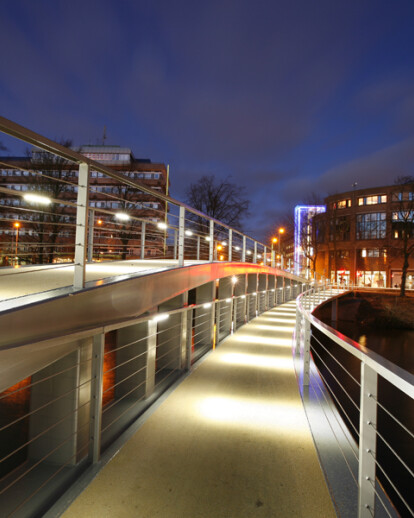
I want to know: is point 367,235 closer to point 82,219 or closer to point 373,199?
point 373,199

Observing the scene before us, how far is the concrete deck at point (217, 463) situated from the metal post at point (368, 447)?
0.42 metres

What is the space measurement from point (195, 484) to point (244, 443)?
834mm

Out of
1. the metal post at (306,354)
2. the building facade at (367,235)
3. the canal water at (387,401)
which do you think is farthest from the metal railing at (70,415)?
the building facade at (367,235)

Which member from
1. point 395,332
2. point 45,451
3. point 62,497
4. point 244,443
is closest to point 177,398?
point 244,443

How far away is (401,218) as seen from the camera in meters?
43.0

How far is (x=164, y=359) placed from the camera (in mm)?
7242

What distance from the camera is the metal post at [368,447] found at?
2041 millimetres

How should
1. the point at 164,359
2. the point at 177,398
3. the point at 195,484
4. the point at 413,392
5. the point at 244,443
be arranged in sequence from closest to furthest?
the point at 413,392, the point at 195,484, the point at 244,443, the point at 177,398, the point at 164,359

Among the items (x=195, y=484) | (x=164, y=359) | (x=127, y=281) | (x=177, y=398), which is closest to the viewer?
(x=195, y=484)

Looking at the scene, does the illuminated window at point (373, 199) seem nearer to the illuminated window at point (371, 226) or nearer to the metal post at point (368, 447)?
the illuminated window at point (371, 226)

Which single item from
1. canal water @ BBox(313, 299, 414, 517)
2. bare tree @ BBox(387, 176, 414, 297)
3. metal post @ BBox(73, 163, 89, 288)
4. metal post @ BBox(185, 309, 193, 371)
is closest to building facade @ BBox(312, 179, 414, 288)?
bare tree @ BBox(387, 176, 414, 297)

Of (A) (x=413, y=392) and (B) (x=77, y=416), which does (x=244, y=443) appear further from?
(A) (x=413, y=392)

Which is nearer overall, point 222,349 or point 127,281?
point 127,281

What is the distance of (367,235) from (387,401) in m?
35.3
